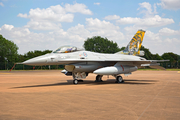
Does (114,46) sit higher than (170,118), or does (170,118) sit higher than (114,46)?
(114,46)

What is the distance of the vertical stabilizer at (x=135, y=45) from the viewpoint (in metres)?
18.6

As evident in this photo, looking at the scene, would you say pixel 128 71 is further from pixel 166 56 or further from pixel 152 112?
pixel 166 56

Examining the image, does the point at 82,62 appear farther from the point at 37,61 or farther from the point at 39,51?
the point at 39,51

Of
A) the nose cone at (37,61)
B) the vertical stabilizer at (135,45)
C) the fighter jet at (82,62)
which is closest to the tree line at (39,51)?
the vertical stabilizer at (135,45)

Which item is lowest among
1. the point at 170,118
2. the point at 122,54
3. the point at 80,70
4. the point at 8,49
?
the point at 170,118

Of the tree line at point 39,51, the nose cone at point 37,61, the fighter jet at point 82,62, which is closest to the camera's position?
the nose cone at point 37,61

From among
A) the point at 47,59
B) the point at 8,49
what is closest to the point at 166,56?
the point at 8,49

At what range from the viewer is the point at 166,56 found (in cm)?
10700

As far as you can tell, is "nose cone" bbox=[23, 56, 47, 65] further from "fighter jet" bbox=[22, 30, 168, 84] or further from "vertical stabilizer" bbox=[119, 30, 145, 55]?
"vertical stabilizer" bbox=[119, 30, 145, 55]

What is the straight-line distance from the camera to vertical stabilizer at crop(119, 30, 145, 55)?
1864cm

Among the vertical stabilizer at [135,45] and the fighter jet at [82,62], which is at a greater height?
the vertical stabilizer at [135,45]

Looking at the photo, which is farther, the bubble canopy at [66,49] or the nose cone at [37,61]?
the bubble canopy at [66,49]

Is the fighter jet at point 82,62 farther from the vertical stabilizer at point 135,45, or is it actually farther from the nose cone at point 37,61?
the vertical stabilizer at point 135,45

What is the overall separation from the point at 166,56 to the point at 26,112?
4326 inches
